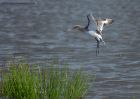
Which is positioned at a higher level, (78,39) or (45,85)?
(45,85)

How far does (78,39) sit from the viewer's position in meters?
25.7

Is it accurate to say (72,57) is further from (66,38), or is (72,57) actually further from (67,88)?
(67,88)

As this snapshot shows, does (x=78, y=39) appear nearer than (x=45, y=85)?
No

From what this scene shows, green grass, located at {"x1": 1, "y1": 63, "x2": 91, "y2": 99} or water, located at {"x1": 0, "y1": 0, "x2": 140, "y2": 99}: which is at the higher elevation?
green grass, located at {"x1": 1, "y1": 63, "x2": 91, "y2": 99}

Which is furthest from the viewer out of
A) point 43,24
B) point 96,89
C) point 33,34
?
point 43,24

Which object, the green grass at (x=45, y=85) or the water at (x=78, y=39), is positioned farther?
the water at (x=78, y=39)

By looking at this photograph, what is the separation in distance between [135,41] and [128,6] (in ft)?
41.6

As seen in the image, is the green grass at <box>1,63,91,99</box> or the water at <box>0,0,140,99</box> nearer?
the green grass at <box>1,63,91,99</box>

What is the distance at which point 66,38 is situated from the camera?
2578 cm

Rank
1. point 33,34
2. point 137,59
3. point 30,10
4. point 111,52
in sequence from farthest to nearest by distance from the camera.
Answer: point 30,10, point 33,34, point 111,52, point 137,59

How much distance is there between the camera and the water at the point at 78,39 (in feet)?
56.9

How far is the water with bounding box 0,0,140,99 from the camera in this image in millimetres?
17344

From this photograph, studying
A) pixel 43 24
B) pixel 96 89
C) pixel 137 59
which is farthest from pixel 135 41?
pixel 96 89

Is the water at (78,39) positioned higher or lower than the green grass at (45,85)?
lower
